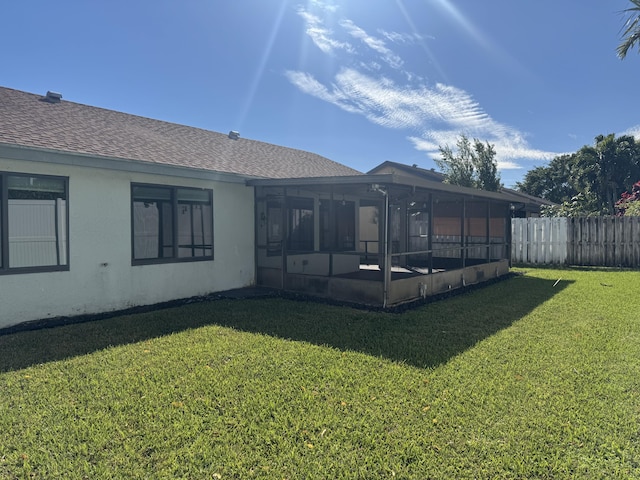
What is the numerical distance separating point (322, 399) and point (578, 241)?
14.8m

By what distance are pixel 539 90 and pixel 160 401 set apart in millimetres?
21068

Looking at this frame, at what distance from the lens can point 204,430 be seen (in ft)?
10.6

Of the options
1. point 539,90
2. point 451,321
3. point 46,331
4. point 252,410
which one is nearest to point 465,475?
point 252,410

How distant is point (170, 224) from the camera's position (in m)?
8.37

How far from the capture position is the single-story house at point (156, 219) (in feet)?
21.4

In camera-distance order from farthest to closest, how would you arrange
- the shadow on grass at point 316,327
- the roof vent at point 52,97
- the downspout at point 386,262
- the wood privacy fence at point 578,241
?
1. the wood privacy fence at point 578,241
2. the roof vent at point 52,97
3. the downspout at point 386,262
4. the shadow on grass at point 316,327

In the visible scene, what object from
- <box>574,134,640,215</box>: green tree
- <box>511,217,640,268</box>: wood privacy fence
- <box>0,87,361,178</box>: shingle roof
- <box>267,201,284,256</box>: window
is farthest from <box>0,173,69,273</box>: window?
<box>574,134,640,215</box>: green tree

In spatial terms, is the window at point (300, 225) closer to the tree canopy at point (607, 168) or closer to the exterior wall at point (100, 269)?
the exterior wall at point (100, 269)

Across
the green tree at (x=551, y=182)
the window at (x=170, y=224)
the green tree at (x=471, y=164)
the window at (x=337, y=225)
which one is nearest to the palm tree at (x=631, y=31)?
the green tree at (x=471, y=164)

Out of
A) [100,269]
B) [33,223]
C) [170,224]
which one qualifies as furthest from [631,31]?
[33,223]

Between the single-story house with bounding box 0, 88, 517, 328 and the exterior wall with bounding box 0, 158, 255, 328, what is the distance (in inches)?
0.7

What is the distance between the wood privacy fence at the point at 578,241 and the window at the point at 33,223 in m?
15.2

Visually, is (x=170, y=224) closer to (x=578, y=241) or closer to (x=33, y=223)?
(x=33, y=223)

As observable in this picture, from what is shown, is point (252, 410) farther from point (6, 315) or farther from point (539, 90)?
point (539, 90)
